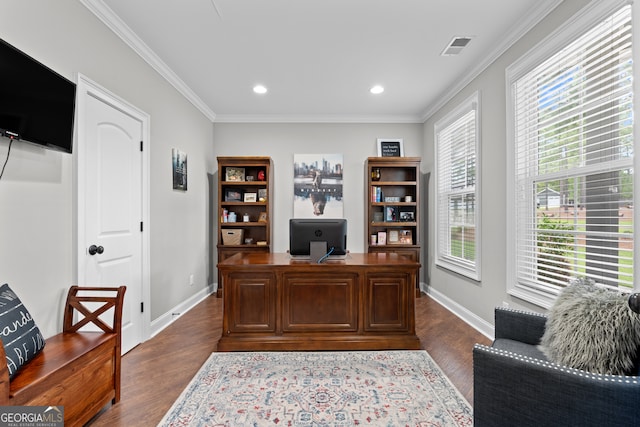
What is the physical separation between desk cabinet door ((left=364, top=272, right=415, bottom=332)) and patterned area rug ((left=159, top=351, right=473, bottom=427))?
0.24 m

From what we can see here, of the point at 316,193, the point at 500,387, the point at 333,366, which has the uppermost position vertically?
the point at 316,193

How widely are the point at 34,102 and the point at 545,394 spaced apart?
2895mm

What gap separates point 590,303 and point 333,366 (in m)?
1.79

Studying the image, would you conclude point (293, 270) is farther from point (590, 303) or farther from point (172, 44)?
point (172, 44)

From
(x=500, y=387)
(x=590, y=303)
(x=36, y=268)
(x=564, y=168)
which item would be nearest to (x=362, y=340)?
(x=500, y=387)

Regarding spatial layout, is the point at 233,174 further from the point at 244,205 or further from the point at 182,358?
the point at 182,358

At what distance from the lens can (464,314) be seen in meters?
3.79

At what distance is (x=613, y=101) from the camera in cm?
199

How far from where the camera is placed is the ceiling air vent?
2.98m

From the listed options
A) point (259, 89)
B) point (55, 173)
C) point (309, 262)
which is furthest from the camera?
point (259, 89)

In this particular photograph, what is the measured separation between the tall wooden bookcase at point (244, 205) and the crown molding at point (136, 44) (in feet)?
3.65

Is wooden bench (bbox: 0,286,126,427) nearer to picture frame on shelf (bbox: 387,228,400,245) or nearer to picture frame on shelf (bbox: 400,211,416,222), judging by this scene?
picture frame on shelf (bbox: 387,228,400,245)

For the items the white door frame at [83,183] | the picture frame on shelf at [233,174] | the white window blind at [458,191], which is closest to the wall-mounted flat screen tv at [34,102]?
the white door frame at [83,183]

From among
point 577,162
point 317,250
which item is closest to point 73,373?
point 317,250
